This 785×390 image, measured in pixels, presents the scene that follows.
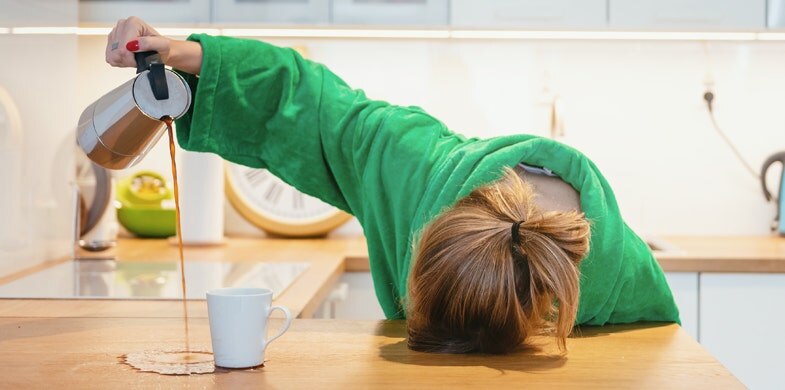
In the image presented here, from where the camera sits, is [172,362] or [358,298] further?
[358,298]

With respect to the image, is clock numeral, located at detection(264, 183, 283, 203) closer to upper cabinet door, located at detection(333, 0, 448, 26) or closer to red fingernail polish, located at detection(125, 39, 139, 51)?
upper cabinet door, located at detection(333, 0, 448, 26)

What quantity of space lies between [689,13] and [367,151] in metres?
1.32

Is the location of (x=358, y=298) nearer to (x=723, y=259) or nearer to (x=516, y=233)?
(x=723, y=259)

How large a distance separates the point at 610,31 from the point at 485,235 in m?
1.59

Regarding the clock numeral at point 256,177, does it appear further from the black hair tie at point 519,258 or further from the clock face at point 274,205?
the black hair tie at point 519,258

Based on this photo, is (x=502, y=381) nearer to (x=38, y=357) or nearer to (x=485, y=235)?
(x=485, y=235)

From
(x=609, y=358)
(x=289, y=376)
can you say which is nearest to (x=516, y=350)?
(x=609, y=358)

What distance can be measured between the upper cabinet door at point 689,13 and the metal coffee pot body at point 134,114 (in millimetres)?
1447

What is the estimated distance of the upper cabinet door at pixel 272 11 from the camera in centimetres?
257

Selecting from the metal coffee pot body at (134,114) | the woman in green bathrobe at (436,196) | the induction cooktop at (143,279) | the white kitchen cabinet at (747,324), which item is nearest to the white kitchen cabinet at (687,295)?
the white kitchen cabinet at (747,324)

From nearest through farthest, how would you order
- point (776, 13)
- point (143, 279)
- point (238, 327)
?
Answer: point (238, 327)
point (143, 279)
point (776, 13)

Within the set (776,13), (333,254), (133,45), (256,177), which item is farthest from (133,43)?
(776,13)

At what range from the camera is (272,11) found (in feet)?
8.46

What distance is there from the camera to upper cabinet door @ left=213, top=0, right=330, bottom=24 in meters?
2.57
